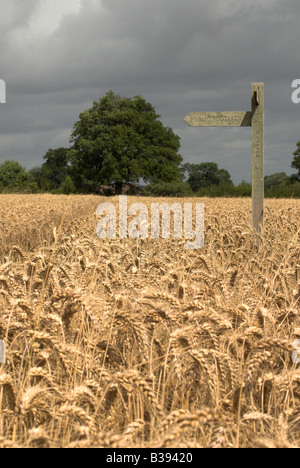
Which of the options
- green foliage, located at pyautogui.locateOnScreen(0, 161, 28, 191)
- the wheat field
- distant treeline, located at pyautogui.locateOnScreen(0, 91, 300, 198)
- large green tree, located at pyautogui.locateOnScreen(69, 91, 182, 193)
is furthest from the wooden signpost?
green foliage, located at pyautogui.locateOnScreen(0, 161, 28, 191)

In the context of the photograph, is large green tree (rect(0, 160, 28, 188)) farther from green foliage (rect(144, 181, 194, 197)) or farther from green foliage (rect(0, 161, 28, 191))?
green foliage (rect(144, 181, 194, 197))

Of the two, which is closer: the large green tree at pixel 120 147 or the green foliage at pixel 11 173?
the large green tree at pixel 120 147

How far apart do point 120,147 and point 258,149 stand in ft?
124

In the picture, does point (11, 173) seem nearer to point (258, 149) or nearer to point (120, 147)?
point (120, 147)

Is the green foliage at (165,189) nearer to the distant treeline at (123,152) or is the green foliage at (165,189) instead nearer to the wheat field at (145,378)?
the distant treeline at (123,152)

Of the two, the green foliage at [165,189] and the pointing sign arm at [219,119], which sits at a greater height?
the green foliage at [165,189]

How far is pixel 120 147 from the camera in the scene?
4447 cm

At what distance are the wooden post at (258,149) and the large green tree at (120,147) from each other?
36.0 m

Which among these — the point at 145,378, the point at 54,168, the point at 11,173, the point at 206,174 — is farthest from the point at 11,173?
the point at 145,378

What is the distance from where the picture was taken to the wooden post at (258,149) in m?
7.25

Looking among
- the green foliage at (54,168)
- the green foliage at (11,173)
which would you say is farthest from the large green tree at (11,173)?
the green foliage at (54,168)

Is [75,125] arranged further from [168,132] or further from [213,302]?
[213,302]

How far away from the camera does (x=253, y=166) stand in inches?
290

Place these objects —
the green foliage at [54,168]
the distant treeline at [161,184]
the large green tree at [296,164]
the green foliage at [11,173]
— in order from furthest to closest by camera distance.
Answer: the green foliage at [54,168]
the green foliage at [11,173]
the large green tree at [296,164]
the distant treeline at [161,184]
